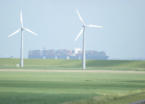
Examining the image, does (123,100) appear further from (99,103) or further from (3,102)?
(3,102)

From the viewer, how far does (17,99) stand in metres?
24.5

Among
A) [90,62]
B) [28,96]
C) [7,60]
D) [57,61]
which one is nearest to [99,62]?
[90,62]

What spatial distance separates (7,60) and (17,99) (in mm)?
112310

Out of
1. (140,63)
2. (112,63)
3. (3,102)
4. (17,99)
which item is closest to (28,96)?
(17,99)

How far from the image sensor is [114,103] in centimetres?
2198

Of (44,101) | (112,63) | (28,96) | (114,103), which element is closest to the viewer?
(114,103)

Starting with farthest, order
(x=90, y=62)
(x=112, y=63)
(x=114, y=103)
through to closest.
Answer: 1. (x=90, y=62)
2. (x=112, y=63)
3. (x=114, y=103)

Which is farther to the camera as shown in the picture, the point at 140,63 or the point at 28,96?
the point at 140,63

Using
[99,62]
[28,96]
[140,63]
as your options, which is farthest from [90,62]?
[28,96]

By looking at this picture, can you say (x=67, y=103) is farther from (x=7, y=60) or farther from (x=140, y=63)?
(x=7, y=60)

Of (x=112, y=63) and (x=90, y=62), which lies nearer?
(x=112, y=63)

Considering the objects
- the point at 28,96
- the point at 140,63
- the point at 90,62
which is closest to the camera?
the point at 28,96

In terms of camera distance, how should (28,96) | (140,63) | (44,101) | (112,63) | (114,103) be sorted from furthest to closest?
1. (112,63)
2. (140,63)
3. (28,96)
4. (44,101)
5. (114,103)

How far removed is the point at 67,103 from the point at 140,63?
97412 millimetres
